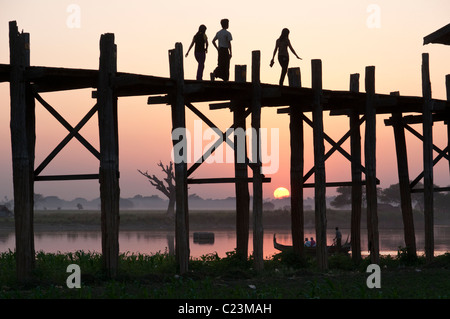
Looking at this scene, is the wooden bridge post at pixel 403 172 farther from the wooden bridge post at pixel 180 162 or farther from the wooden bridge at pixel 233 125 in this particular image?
the wooden bridge post at pixel 180 162

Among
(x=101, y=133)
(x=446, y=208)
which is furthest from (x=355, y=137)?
(x=446, y=208)

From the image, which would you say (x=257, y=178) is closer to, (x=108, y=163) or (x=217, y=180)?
(x=217, y=180)

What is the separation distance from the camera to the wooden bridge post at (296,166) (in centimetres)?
2072

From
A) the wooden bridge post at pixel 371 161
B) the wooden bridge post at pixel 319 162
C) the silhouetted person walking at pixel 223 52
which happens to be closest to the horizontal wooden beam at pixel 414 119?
the wooden bridge post at pixel 371 161

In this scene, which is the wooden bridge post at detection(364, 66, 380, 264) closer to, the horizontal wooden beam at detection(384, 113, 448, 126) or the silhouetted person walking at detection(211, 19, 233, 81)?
the horizontal wooden beam at detection(384, 113, 448, 126)

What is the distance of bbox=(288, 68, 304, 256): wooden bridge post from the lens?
2072cm

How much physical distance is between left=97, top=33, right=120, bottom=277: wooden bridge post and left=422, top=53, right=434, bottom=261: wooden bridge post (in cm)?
1003

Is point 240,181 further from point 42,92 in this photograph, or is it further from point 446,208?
point 446,208

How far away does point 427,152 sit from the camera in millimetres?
22500

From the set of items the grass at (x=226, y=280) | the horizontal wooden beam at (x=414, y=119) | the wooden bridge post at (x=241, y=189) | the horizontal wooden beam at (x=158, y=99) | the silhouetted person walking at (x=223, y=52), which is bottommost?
the grass at (x=226, y=280)

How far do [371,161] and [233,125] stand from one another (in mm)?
3940

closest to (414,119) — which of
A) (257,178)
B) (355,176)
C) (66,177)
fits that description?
(355,176)

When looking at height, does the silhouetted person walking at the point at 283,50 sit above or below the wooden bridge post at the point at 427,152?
above

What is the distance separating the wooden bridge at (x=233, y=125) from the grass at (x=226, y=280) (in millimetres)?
480
